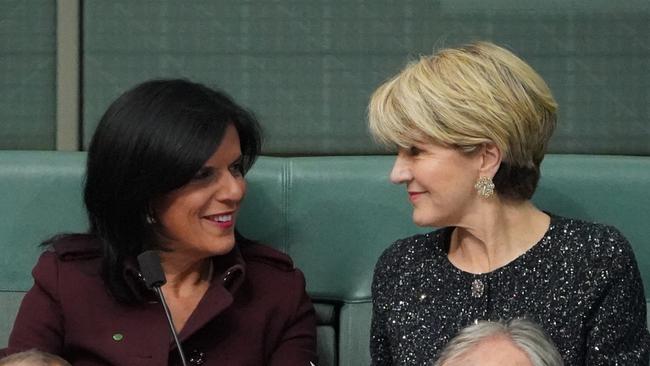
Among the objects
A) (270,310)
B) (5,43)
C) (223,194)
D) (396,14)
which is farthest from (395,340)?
(5,43)

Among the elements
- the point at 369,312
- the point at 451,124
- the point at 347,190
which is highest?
the point at 451,124

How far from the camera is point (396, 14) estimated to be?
2559mm

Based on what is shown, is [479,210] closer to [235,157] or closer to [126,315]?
[235,157]

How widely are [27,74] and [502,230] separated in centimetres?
114

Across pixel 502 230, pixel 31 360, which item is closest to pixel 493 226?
pixel 502 230

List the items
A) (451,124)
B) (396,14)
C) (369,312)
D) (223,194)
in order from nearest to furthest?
1. (451,124)
2. (223,194)
3. (369,312)
4. (396,14)

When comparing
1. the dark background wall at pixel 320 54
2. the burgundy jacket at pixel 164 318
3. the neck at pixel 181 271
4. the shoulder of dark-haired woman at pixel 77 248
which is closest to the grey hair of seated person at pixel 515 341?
the burgundy jacket at pixel 164 318

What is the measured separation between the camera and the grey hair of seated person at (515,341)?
1.62 metres

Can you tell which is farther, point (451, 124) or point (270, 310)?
point (270, 310)

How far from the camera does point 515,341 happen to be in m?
1.64

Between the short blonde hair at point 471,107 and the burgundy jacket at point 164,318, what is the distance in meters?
0.38

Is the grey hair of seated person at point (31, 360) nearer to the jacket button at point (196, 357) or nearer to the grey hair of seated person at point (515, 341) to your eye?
the jacket button at point (196, 357)

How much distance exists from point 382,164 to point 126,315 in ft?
1.93

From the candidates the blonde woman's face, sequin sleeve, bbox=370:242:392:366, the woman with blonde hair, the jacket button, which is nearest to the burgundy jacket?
the jacket button
